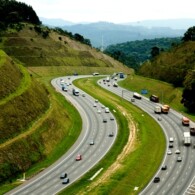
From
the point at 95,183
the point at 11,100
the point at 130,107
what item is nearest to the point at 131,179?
the point at 95,183

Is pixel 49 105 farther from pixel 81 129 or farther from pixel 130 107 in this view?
pixel 130 107

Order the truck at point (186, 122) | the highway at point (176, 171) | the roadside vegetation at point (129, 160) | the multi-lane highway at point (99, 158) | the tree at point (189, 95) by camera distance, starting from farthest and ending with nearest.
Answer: the tree at point (189, 95), the truck at point (186, 122), the roadside vegetation at point (129, 160), the multi-lane highway at point (99, 158), the highway at point (176, 171)

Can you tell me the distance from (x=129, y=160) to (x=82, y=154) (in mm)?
13970

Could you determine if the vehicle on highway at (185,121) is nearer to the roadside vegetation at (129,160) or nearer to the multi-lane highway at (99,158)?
the multi-lane highway at (99,158)

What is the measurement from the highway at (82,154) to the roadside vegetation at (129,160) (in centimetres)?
253

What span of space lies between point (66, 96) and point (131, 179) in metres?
97.4

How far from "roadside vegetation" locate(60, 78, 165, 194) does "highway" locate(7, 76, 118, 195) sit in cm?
253

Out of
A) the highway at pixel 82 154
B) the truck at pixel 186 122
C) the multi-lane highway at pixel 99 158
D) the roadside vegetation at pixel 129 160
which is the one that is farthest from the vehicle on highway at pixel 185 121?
the highway at pixel 82 154

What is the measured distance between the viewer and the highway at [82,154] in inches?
4083

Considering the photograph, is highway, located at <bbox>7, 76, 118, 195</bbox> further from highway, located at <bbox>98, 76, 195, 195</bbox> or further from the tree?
the tree

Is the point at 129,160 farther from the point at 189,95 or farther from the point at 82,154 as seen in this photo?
the point at 189,95

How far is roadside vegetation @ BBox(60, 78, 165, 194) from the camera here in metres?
102

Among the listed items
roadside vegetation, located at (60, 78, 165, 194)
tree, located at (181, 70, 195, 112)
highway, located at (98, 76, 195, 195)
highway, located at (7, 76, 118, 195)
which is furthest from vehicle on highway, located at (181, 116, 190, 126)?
highway, located at (7, 76, 118, 195)

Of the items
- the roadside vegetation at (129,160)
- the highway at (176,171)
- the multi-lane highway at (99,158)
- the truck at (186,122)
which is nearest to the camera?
the highway at (176,171)
